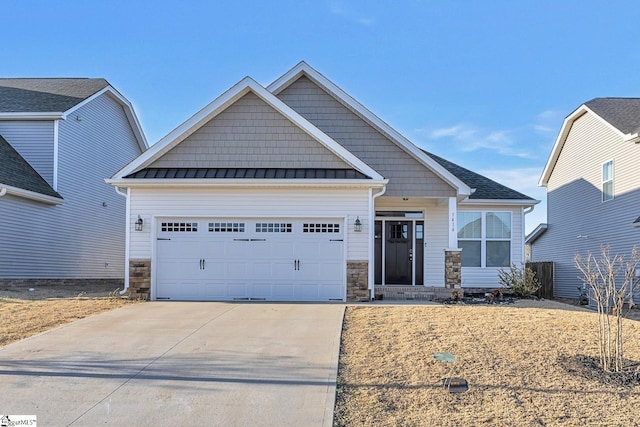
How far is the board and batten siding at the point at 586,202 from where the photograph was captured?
54.4 ft

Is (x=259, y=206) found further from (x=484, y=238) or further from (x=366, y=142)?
(x=484, y=238)

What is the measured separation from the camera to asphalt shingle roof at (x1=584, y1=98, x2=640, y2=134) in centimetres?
1669

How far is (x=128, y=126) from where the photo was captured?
82.1 ft

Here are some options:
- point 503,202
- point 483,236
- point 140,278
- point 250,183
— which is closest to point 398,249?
point 483,236

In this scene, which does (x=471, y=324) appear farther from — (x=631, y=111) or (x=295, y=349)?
(x=631, y=111)

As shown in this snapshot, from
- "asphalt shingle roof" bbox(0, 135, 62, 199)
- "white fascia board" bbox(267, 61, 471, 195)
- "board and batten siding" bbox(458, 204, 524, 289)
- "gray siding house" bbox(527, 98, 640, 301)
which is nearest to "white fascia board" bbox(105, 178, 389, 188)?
"white fascia board" bbox(267, 61, 471, 195)

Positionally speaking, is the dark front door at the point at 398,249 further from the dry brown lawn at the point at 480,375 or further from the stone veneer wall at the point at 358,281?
the dry brown lawn at the point at 480,375

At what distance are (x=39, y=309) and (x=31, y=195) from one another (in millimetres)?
7002

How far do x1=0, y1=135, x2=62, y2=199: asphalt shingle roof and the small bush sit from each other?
1488cm

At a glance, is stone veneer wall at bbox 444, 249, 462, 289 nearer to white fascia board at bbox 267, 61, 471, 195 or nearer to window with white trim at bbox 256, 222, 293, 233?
white fascia board at bbox 267, 61, 471, 195

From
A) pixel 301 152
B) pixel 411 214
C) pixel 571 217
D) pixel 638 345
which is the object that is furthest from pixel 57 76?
pixel 638 345

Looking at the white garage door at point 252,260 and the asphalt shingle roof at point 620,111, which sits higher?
the asphalt shingle roof at point 620,111

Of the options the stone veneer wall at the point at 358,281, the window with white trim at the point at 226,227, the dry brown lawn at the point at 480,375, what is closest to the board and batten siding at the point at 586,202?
the dry brown lawn at the point at 480,375

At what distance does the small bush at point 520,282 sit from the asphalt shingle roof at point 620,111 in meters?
5.31
